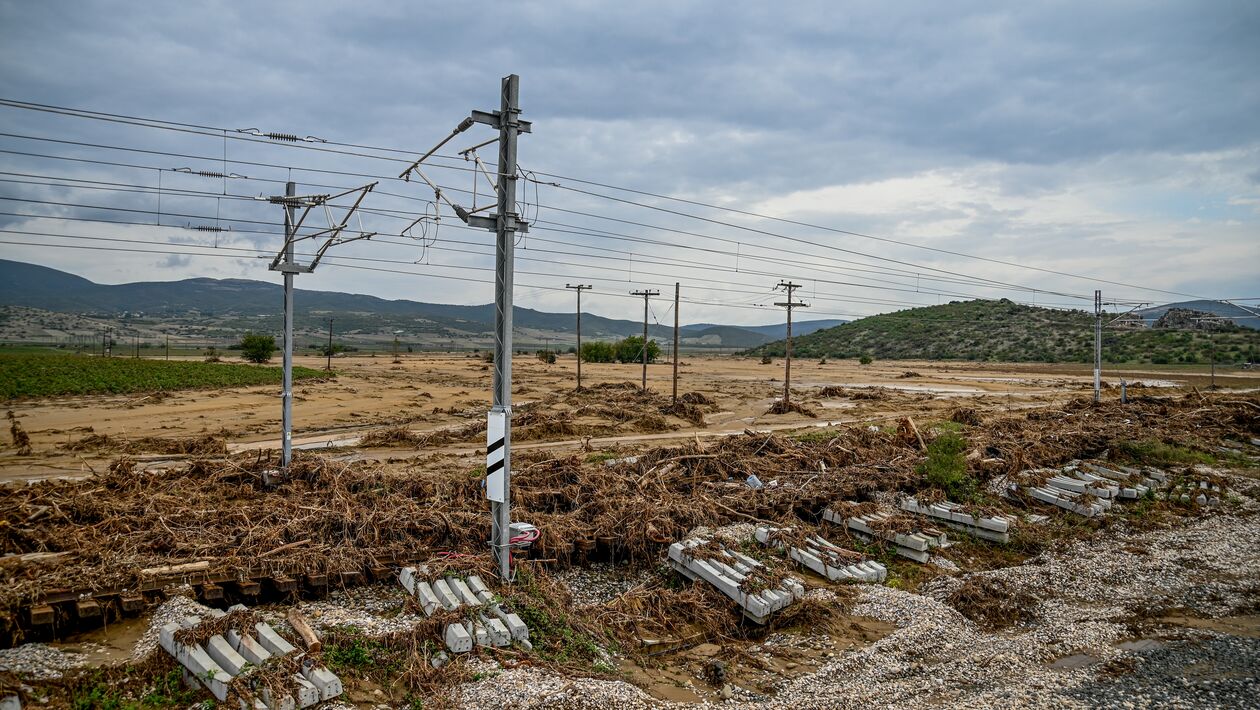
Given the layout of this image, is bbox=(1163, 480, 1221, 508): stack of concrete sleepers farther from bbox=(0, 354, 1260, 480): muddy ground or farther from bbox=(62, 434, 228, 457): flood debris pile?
bbox=(62, 434, 228, 457): flood debris pile

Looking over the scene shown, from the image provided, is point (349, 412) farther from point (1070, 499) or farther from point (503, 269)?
point (1070, 499)

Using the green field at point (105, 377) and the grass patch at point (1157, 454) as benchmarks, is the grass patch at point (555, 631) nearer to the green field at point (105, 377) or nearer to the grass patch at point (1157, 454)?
the grass patch at point (1157, 454)

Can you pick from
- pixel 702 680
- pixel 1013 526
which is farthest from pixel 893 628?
pixel 1013 526

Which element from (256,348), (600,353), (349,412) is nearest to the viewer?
(349,412)

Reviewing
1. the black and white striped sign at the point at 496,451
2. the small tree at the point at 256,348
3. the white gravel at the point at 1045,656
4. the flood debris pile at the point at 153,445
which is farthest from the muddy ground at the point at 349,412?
the small tree at the point at 256,348

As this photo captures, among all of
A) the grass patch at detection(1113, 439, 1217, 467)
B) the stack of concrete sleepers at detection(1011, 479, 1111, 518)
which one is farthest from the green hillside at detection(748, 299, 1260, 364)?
the stack of concrete sleepers at detection(1011, 479, 1111, 518)

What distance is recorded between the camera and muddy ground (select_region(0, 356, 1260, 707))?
8.60m

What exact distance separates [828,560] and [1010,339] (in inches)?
5174

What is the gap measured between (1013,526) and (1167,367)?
9646 cm

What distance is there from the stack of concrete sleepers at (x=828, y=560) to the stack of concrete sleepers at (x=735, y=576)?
1.24 m

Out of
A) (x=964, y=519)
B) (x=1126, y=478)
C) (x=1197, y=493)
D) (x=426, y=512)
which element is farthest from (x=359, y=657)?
(x=1197, y=493)

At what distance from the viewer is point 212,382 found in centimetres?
5166

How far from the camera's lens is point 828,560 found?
13.2 meters

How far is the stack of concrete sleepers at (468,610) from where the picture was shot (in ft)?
28.8
